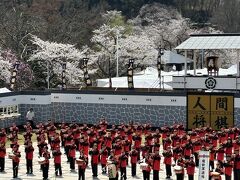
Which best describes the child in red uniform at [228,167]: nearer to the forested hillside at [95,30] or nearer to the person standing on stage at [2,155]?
the person standing on stage at [2,155]

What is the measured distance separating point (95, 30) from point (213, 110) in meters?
31.7

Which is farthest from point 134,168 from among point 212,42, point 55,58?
point 55,58

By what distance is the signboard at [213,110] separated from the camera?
4197cm

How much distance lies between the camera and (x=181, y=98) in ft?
142

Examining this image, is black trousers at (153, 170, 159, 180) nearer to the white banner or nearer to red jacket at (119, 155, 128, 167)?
red jacket at (119, 155, 128, 167)

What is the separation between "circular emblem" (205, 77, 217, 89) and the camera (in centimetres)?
4394

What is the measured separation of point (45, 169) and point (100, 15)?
58.3m

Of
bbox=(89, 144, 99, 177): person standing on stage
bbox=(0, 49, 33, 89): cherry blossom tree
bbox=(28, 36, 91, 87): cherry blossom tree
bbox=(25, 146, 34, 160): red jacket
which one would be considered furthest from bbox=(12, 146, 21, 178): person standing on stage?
bbox=(28, 36, 91, 87): cherry blossom tree

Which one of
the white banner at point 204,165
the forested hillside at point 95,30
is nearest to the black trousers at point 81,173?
the white banner at point 204,165

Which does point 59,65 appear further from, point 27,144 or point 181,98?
point 27,144

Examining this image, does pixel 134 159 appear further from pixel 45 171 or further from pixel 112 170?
pixel 112 170

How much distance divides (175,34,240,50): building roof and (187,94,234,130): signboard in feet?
12.5

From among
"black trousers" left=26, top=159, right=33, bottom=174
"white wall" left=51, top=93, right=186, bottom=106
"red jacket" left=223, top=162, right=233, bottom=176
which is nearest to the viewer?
"red jacket" left=223, top=162, right=233, bottom=176

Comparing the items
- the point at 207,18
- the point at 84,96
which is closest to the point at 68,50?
the point at 84,96
